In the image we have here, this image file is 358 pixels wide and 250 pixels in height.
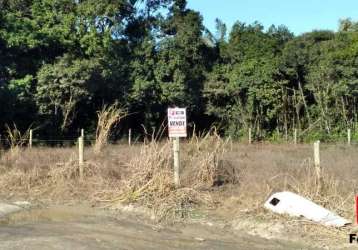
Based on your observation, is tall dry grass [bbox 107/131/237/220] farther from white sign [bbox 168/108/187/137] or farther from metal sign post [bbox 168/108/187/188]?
white sign [bbox 168/108/187/137]

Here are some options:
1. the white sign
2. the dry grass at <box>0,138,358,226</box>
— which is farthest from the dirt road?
the white sign

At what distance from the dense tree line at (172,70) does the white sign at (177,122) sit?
59.2ft

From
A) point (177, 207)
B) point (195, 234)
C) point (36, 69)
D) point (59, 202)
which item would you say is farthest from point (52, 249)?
point (36, 69)

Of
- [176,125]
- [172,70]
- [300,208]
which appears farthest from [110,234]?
[172,70]

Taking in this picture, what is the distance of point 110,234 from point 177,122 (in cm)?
435

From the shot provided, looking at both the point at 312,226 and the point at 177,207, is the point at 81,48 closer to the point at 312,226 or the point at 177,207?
the point at 177,207

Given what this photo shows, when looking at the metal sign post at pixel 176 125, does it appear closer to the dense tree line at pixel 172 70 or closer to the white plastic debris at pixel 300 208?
the white plastic debris at pixel 300 208

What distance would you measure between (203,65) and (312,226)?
29.2 metres

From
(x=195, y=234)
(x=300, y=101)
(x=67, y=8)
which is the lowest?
(x=195, y=234)

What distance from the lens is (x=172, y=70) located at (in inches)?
1470

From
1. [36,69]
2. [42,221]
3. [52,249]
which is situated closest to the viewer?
[52,249]

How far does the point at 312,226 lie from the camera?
36.7 feet

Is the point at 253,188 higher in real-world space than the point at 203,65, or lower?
lower

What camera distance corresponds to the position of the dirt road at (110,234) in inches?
393
